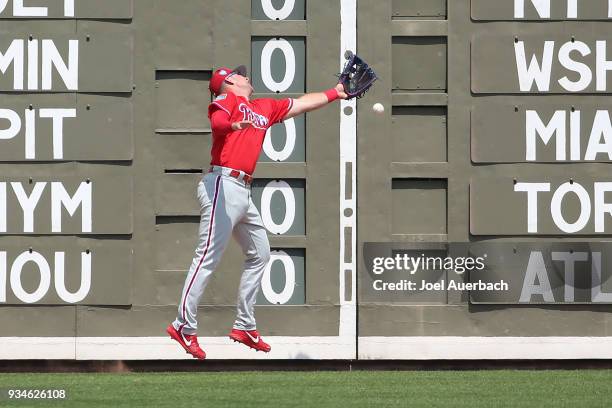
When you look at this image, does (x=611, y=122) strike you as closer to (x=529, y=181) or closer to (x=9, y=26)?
(x=529, y=181)

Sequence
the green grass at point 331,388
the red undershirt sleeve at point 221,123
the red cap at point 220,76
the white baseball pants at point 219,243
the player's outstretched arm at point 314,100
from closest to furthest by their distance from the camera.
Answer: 1. the green grass at point 331,388
2. the red undershirt sleeve at point 221,123
3. the white baseball pants at point 219,243
4. the player's outstretched arm at point 314,100
5. the red cap at point 220,76

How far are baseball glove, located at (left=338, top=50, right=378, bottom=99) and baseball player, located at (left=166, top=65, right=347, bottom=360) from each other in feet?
0.21

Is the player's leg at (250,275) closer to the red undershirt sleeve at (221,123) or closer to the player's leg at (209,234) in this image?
the player's leg at (209,234)

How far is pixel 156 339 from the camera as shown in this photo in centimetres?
851

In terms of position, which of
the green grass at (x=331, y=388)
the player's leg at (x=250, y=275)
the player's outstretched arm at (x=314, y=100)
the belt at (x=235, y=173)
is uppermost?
the player's outstretched arm at (x=314, y=100)

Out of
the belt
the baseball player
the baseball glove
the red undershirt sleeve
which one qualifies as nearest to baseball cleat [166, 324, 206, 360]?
the baseball player

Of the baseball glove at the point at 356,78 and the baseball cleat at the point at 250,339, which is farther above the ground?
the baseball glove at the point at 356,78

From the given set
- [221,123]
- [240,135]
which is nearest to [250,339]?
[240,135]

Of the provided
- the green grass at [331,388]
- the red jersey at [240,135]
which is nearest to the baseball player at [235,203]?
the red jersey at [240,135]

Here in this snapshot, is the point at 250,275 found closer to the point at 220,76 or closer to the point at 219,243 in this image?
the point at 219,243

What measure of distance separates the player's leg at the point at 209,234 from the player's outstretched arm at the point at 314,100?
634 millimetres

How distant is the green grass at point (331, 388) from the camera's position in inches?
269

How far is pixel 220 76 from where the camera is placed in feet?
26.8

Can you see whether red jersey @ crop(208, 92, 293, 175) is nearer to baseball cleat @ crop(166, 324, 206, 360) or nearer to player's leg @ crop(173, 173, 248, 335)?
player's leg @ crop(173, 173, 248, 335)
